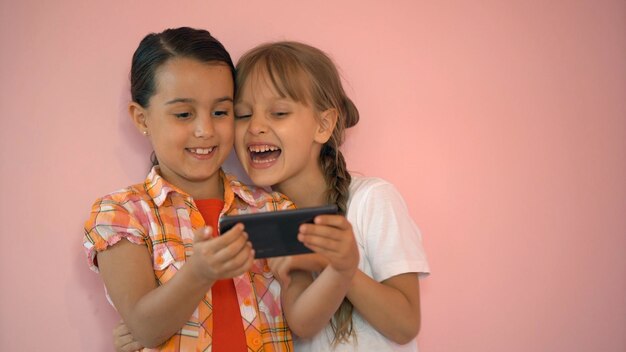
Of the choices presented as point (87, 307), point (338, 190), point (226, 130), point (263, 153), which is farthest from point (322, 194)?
point (87, 307)

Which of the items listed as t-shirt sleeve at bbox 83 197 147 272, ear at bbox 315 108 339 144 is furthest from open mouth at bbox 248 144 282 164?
t-shirt sleeve at bbox 83 197 147 272

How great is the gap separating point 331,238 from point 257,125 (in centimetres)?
46

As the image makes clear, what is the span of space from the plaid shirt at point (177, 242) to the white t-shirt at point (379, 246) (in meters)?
0.14

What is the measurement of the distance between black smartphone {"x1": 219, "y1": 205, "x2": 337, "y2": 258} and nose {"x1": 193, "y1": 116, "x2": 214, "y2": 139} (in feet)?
1.13

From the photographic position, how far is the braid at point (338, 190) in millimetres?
1372

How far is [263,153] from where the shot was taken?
4.92 feet

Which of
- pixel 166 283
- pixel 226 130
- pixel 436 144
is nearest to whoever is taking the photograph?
pixel 166 283

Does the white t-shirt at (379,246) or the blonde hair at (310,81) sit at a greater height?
the blonde hair at (310,81)

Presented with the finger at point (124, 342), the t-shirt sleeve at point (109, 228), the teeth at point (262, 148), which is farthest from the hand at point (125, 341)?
the teeth at point (262, 148)

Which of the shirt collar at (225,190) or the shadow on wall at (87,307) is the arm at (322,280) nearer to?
the shirt collar at (225,190)

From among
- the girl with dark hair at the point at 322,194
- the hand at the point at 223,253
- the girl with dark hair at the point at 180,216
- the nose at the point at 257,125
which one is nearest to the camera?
the hand at the point at 223,253

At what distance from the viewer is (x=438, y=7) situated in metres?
1.74

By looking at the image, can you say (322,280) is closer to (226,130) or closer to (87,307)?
(226,130)

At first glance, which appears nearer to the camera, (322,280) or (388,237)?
(322,280)
